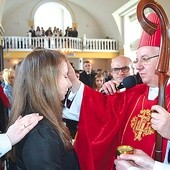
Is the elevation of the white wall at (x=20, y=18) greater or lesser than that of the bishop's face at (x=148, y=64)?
greater

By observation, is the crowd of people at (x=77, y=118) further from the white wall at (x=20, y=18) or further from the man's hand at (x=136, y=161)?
the white wall at (x=20, y=18)

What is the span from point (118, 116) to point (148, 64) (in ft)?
1.33

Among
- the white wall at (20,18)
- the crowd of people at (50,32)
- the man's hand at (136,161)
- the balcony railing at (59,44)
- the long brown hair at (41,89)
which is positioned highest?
the white wall at (20,18)

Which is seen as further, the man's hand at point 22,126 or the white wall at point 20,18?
the white wall at point 20,18

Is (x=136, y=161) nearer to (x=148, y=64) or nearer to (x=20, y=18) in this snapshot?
(x=148, y=64)

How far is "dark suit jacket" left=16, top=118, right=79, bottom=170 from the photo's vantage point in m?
1.29

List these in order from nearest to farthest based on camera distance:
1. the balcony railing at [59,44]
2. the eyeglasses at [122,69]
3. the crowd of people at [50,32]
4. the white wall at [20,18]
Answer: the eyeglasses at [122,69] → the balcony railing at [59,44] → the crowd of people at [50,32] → the white wall at [20,18]

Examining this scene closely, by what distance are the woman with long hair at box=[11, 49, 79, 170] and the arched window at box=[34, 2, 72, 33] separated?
1975 cm

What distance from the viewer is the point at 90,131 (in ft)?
6.88

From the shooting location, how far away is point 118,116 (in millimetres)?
2119

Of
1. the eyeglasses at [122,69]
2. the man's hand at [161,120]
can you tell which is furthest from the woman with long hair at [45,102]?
the eyeglasses at [122,69]

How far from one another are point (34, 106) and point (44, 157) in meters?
0.25

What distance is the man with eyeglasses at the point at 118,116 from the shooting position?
1.95 m

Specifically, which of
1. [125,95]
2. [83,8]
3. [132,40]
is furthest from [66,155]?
[83,8]
